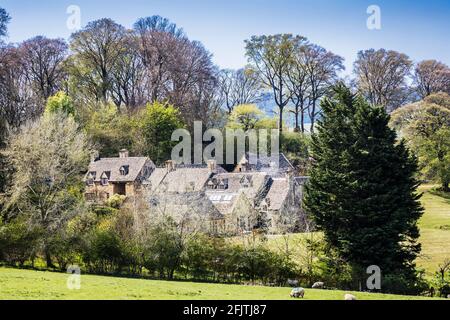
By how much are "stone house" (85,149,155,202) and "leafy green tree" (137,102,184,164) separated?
136 inches

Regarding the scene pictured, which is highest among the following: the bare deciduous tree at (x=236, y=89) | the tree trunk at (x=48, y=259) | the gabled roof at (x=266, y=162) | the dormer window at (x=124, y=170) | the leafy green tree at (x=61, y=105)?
the bare deciduous tree at (x=236, y=89)

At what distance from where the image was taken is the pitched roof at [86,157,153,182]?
4928cm

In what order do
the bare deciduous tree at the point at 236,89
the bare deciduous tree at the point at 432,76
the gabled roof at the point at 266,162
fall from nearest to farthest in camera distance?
the gabled roof at the point at 266,162, the bare deciduous tree at the point at 432,76, the bare deciduous tree at the point at 236,89

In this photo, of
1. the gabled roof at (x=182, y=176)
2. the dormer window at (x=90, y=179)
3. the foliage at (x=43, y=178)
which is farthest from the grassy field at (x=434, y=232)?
the dormer window at (x=90, y=179)

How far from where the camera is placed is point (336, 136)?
29953mm

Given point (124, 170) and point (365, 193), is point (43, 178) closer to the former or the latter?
point (365, 193)

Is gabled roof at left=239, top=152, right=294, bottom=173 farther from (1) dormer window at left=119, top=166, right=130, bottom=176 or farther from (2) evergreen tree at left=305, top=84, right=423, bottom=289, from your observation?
Answer: (2) evergreen tree at left=305, top=84, right=423, bottom=289

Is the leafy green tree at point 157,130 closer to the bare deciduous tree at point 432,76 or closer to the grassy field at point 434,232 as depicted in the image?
the grassy field at point 434,232

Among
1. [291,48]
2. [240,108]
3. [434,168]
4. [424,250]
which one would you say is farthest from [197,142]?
[424,250]

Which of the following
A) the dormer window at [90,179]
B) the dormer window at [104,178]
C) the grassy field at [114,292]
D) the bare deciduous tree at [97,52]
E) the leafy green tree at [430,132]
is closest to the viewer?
the grassy field at [114,292]

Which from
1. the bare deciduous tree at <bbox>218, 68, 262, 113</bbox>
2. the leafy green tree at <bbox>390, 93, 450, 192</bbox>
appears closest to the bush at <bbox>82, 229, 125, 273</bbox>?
the leafy green tree at <bbox>390, 93, 450, 192</bbox>

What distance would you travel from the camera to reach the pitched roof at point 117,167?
4928 cm

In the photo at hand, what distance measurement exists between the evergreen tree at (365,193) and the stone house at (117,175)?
2262 cm

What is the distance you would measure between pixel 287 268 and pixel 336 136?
311 inches
